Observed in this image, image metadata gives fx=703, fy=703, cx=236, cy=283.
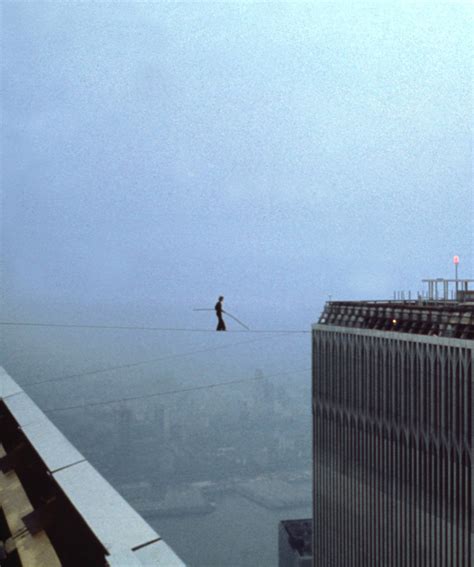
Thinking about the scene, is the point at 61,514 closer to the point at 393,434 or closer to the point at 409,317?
the point at 409,317

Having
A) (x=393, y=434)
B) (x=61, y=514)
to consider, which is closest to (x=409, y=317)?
(x=393, y=434)

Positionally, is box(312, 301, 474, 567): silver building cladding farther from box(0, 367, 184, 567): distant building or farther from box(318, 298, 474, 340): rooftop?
box(0, 367, 184, 567): distant building

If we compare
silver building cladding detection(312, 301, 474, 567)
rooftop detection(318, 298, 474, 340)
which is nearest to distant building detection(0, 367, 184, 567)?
silver building cladding detection(312, 301, 474, 567)

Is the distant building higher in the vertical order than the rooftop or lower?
higher

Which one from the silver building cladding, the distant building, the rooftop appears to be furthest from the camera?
the silver building cladding

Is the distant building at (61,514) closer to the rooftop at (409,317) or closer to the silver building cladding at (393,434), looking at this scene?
the silver building cladding at (393,434)

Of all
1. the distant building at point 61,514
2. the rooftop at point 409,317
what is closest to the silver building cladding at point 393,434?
the rooftop at point 409,317

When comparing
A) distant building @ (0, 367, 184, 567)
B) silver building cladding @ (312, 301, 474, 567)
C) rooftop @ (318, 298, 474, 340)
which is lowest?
silver building cladding @ (312, 301, 474, 567)

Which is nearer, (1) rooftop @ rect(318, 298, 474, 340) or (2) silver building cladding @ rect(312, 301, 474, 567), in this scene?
(1) rooftop @ rect(318, 298, 474, 340)

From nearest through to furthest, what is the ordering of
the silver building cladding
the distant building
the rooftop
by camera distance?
the distant building, the rooftop, the silver building cladding
